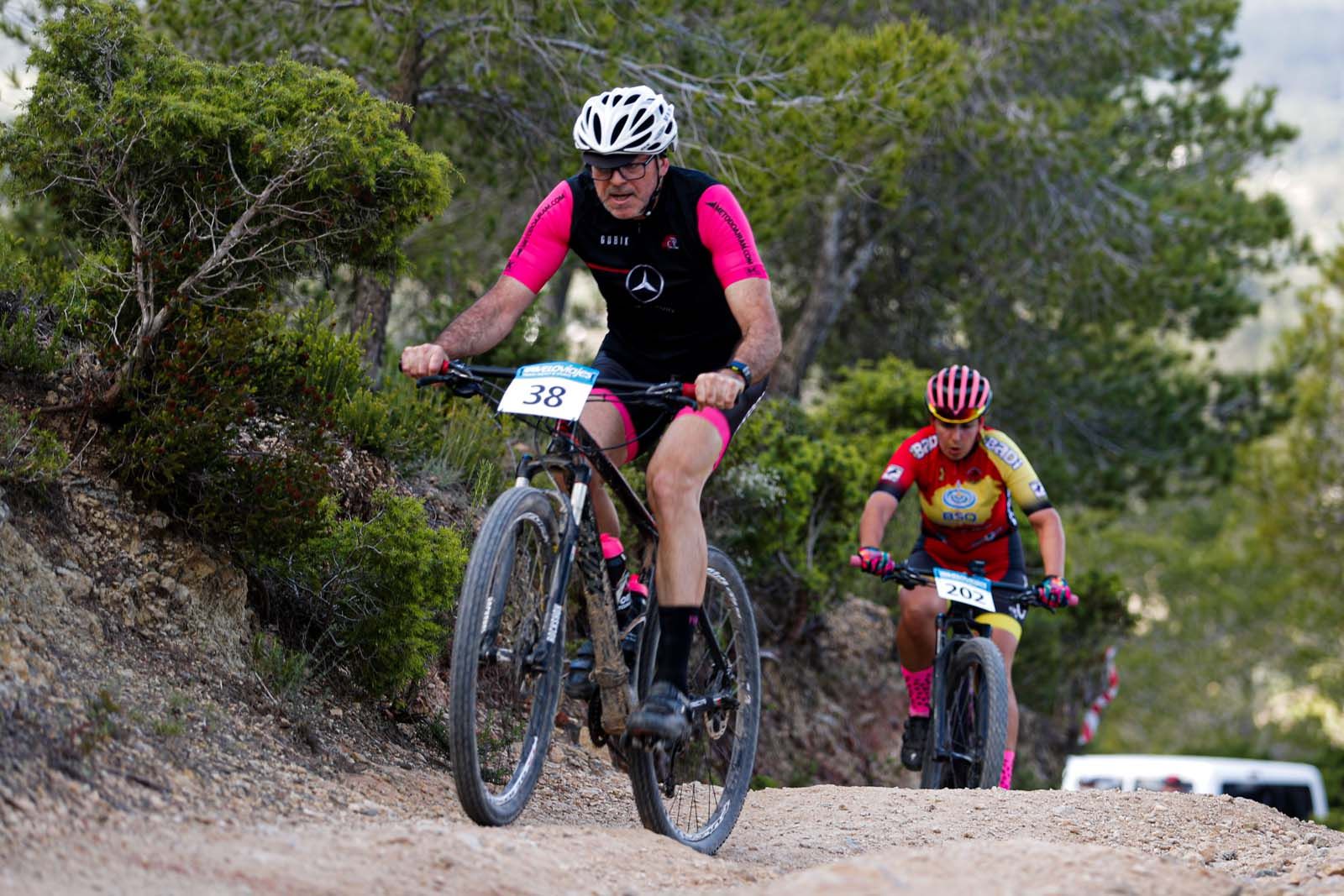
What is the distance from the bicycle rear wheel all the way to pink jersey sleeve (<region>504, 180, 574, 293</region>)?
3.13 meters

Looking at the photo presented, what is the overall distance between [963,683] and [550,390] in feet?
12.0

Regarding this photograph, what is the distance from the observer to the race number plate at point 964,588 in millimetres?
7379

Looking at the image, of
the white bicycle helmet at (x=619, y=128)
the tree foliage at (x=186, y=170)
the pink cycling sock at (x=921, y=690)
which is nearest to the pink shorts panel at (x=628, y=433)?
the white bicycle helmet at (x=619, y=128)

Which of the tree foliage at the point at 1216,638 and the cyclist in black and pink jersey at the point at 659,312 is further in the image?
the tree foliage at the point at 1216,638

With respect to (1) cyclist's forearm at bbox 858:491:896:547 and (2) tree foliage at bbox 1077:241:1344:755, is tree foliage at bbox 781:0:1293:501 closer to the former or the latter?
(1) cyclist's forearm at bbox 858:491:896:547

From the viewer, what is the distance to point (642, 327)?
5.42 m

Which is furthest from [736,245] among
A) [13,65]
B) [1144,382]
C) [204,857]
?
[1144,382]

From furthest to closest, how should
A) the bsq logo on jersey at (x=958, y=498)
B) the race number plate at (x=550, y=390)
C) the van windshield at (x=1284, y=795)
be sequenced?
the van windshield at (x=1284, y=795), the bsq logo on jersey at (x=958, y=498), the race number plate at (x=550, y=390)

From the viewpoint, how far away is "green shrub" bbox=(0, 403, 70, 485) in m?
5.03

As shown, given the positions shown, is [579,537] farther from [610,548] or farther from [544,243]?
[544,243]

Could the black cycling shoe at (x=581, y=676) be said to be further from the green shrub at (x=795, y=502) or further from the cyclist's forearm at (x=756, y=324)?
the green shrub at (x=795, y=502)

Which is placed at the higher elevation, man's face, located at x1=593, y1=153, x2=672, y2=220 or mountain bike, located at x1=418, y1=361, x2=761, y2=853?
man's face, located at x1=593, y1=153, x2=672, y2=220

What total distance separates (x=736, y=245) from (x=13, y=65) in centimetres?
472

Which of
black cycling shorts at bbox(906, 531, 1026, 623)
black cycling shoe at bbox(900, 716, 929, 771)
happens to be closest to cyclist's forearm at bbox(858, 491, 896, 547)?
black cycling shorts at bbox(906, 531, 1026, 623)
